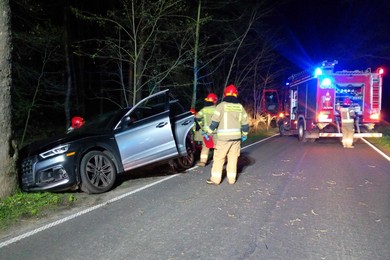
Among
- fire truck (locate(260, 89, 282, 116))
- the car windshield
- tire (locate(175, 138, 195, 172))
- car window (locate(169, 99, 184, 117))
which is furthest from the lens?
fire truck (locate(260, 89, 282, 116))

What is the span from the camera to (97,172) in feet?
23.1

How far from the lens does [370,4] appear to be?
2847 centimetres

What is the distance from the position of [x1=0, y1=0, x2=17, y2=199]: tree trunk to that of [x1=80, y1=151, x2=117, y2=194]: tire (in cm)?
112

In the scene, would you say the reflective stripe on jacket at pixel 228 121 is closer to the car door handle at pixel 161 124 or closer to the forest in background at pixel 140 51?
the car door handle at pixel 161 124

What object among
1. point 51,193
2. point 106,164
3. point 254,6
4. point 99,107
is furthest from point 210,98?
point 99,107

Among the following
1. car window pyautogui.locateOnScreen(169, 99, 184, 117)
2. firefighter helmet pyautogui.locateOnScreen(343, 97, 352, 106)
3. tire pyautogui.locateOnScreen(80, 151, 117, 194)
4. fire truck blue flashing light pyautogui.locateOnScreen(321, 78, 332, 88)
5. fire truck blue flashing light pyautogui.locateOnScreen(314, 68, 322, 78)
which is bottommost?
tire pyautogui.locateOnScreen(80, 151, 117, 194)

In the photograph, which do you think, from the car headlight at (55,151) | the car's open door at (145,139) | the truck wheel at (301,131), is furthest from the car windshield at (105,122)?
the truck wheel at (301,131)

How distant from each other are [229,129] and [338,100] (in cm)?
965

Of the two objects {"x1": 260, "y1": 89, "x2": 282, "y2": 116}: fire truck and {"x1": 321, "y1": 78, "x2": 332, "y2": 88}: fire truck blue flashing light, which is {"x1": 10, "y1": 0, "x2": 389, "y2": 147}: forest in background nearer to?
{"x1": 260, "y1": 89, "x2": 282, "y2": 116}: fire truck

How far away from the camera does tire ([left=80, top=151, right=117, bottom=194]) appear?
683 centimetres

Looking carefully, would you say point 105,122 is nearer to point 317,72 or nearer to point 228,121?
point 228,121

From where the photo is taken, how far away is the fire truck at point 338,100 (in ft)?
49.3

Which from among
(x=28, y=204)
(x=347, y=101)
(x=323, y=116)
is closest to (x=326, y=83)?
(x=347, y=101)

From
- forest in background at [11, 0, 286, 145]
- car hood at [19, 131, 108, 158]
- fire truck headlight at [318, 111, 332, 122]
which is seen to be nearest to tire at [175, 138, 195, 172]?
car hood at [19, 131, 108, 158]
